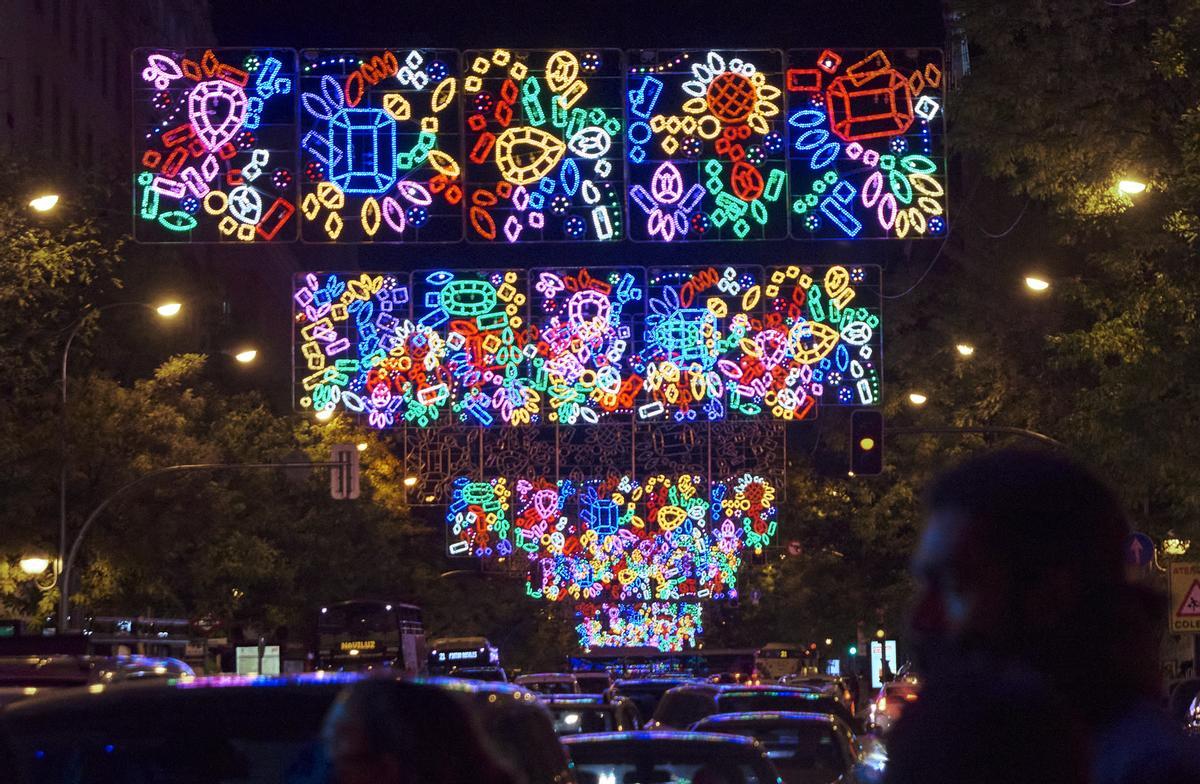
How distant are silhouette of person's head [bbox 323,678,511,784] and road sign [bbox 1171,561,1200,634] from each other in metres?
25.1

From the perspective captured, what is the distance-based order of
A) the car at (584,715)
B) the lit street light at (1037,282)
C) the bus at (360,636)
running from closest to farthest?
the car at (584,715) < the lit street light at (1037,282) < the bus at (360,636)

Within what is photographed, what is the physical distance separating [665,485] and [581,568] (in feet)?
39.0

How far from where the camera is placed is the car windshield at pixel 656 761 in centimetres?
1327

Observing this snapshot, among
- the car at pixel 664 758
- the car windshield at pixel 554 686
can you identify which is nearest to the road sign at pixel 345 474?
the car windshield at pixel 554 686

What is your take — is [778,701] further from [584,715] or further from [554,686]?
[554,686]

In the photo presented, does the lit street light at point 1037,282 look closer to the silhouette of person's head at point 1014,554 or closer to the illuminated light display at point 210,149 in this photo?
the illuminated light display at point 210,149

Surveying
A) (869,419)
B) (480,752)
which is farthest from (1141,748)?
(869,419)

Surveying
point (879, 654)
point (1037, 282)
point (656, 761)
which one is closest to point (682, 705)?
point (656, 761)

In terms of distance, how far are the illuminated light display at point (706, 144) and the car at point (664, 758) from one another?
46.7ft

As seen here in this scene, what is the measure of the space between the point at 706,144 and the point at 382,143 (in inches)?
165

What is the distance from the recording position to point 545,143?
27.4m

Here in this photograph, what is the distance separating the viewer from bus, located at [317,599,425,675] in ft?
193

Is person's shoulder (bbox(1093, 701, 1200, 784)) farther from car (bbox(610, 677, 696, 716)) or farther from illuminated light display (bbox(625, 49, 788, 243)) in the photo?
car (bbox(610, 677, 696, 716))

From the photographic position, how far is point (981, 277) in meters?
46.2
